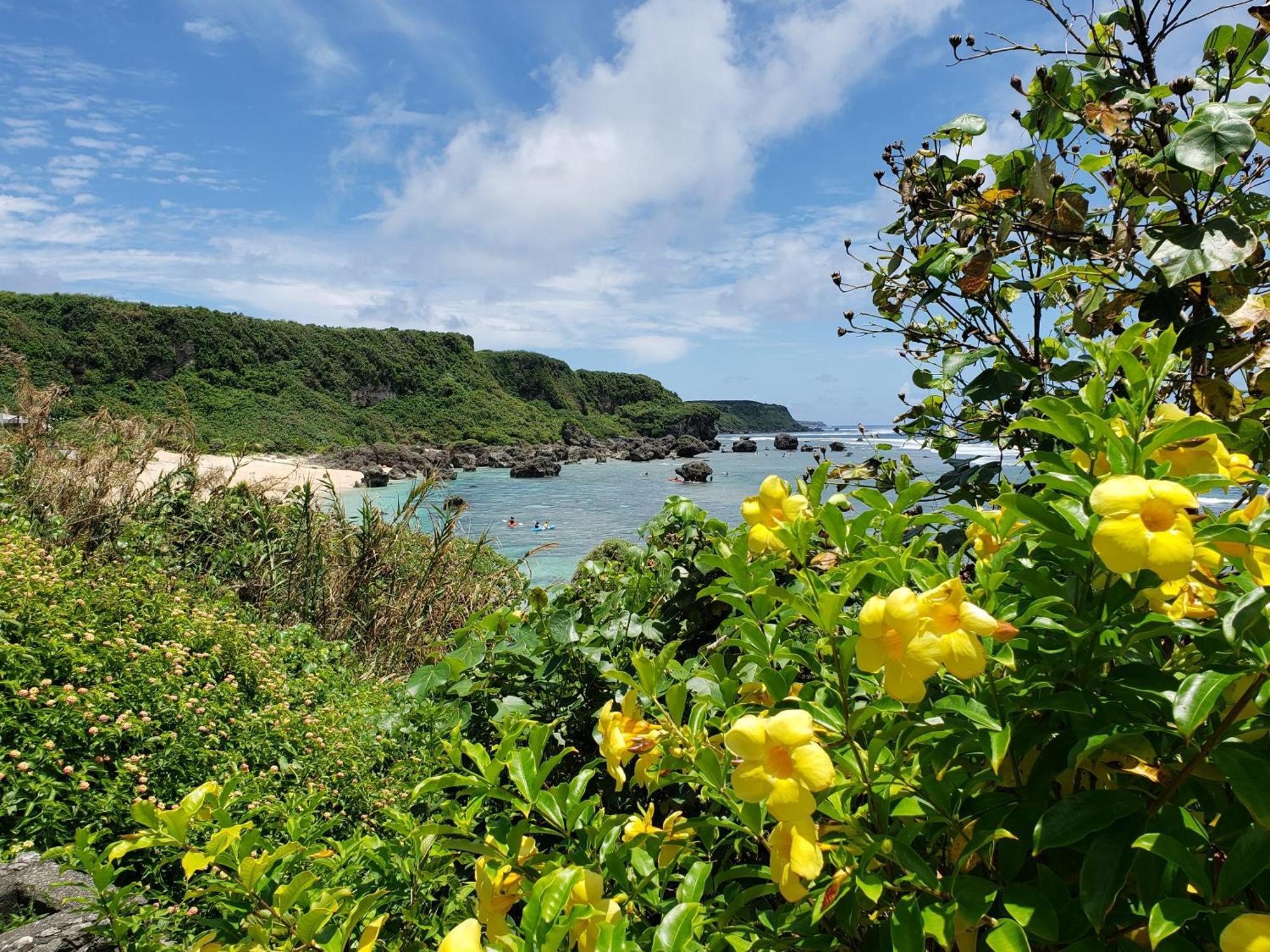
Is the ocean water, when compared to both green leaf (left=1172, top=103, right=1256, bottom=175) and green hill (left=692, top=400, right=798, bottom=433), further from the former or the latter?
green hill (left=692, top=400, right=798, bottom=433)

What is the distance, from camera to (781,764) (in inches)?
21.7

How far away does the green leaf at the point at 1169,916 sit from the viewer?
437 mm

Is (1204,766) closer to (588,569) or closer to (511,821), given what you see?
(511,821)

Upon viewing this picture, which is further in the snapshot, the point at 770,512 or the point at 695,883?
the point at 770,512

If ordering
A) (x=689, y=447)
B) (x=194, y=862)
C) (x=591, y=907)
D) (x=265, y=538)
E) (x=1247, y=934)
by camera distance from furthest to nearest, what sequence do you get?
1. (x=689, y=447)
2. (x=265, y=538)
3. (x=194, y=862)
4. (x=591, y=907)
5. (x=1247, y=934)

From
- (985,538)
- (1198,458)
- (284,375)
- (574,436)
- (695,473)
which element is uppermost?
(284,375)

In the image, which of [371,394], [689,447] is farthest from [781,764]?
[689,447]

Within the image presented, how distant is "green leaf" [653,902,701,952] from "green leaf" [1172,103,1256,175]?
1091 mm

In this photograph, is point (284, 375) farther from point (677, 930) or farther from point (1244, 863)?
point (1244, 863)

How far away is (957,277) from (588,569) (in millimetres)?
1110

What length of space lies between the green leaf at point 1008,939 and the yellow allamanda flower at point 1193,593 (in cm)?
29

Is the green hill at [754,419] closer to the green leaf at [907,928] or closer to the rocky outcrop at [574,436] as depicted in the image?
the rocky outcrop at [574,436]

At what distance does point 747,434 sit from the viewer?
94562 millimetres

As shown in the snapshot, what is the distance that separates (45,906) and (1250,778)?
8.15ft
